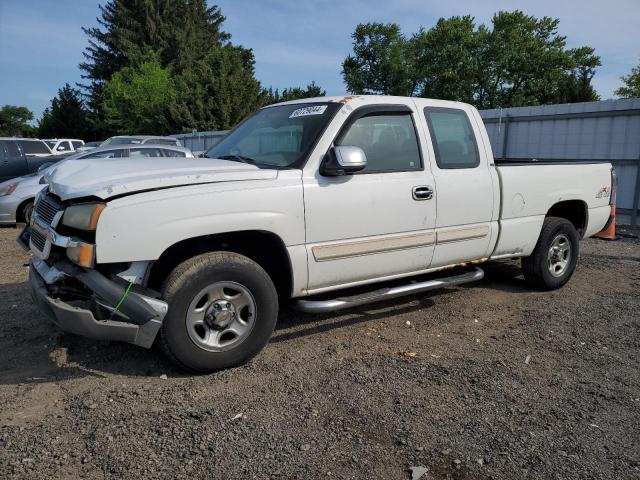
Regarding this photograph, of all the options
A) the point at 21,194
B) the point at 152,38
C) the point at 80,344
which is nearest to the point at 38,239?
the point at 80,344

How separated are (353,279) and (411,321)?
0.99m

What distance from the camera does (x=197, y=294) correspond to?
3379 millimetres

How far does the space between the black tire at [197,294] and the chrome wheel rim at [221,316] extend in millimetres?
28

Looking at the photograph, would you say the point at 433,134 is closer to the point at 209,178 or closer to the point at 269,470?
the point at 209,178

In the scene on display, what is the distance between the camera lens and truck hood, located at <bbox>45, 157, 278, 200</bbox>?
3215 millimetres

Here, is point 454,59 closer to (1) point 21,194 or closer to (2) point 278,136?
(1) point 21,194

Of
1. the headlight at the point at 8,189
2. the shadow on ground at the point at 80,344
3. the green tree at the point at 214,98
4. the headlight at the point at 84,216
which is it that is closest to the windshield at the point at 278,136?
the shadow on ground at the point at 80,344

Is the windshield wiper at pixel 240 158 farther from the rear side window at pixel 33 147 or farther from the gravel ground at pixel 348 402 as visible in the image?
the rear side window at pixel 33 147

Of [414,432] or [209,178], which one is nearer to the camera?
[414,432]

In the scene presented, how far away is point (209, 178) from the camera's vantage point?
3.45 metres

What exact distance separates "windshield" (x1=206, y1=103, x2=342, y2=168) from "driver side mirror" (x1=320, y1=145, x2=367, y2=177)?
0.20m

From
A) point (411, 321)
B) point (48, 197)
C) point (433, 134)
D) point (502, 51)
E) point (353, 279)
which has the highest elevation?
point (502, 51)

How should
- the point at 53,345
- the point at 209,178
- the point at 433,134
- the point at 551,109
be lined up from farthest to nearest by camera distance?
the point at 551,109, the point at 433,134, the point at 53,345, the point at 209,178

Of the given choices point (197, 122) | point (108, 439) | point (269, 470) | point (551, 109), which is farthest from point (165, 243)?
point (197, 122)
